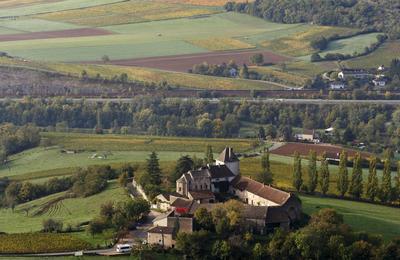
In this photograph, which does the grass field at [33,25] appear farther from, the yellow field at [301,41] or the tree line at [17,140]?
the tree line at [17,140]

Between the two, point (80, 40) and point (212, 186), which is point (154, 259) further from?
point (80, 40)

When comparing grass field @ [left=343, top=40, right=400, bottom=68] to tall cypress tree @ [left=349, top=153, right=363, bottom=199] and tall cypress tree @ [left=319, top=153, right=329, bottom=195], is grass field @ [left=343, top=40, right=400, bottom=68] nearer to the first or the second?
tall cypress tree @ [left=319, top=153, right=329, bottom=195]

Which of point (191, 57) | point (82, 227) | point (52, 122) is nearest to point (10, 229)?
point (82, 227)

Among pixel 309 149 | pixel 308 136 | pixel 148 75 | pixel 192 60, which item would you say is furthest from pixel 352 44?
pixel 309 149

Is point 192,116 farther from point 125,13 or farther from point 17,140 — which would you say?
point 125,13

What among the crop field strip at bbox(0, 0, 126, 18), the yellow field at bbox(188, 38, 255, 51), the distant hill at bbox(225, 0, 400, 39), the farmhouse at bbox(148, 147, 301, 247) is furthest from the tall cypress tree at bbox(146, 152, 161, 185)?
the crop field strip at bbox(0, 0, 126, 18)

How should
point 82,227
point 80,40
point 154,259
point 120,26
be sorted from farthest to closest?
point 120,26, point 80,40, point 82,227, point 154,259

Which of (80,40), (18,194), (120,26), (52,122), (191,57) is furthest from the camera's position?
(120,26)
